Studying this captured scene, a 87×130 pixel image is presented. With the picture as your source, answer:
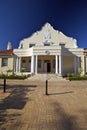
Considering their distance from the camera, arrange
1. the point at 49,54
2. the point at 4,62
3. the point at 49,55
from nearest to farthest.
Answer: the point at 49,54
the point at 49,55
the point at 4,62

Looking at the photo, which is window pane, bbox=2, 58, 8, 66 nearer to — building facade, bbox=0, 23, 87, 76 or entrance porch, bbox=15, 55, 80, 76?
building facade, bbox=0, 23, 87, 76

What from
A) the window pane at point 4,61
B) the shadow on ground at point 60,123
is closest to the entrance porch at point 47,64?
the window pane at point 4,61

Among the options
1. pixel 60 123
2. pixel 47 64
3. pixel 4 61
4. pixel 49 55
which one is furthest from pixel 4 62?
pixel 60 123

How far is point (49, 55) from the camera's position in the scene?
113 ft

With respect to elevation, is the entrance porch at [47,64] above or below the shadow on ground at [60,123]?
above

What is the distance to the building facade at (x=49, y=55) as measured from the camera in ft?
111

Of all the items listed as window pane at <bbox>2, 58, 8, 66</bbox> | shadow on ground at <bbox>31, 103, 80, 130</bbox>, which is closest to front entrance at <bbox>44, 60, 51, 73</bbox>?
window pane at <bbox>2, 58, 8, 66</bbox>

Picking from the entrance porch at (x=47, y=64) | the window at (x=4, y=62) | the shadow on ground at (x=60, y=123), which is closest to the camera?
the shadow on ground at (x=60, y=123)

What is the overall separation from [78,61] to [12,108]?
27520mm

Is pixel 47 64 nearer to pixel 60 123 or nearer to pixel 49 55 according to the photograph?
pixel 49 55

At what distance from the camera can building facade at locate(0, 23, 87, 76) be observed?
33.8 meters

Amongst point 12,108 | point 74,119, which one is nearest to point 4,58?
point 12,108

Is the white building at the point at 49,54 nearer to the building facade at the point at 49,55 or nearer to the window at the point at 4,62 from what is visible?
the building facade at the point at 49,55

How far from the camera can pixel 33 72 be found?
33344mm
